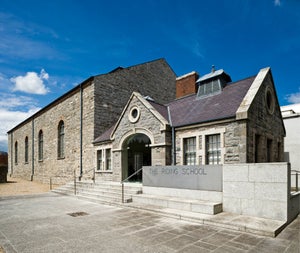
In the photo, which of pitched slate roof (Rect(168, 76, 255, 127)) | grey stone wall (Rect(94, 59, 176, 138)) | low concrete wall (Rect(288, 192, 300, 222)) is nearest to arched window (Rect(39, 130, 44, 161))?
grey stone wall (Rect(94, 59, 176, 138))

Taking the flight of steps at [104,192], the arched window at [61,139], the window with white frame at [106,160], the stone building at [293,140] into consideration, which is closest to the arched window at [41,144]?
the arched window at [61,139]

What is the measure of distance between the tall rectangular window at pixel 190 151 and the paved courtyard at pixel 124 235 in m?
4.11

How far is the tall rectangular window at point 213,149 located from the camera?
1055 centimetres

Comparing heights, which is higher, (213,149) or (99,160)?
(213,149)

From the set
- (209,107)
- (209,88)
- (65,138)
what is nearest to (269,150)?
(209,107)

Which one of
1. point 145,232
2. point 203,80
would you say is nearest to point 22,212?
point 145,232

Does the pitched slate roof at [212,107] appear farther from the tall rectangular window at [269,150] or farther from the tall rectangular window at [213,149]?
the tall rectangular window at [269,150]

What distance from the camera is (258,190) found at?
7.25 m

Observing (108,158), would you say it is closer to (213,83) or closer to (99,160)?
(99,160)

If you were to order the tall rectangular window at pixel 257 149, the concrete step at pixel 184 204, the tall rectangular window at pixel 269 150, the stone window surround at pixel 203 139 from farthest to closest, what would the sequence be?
the tall rectangular window at pixel 269 150 → the tall rectangular window at pixel 257 149 → the stone window surround at pixel 203 139 → the concrete step at pixel 184 204

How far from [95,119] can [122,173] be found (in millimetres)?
5548

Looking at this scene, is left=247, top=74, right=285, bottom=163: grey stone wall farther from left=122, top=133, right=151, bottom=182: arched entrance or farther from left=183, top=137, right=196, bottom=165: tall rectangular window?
left=122, top=133, right=151, bottom=182: arched entrance

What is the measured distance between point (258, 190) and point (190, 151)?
473cm

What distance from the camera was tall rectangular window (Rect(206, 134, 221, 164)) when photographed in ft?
34.6
